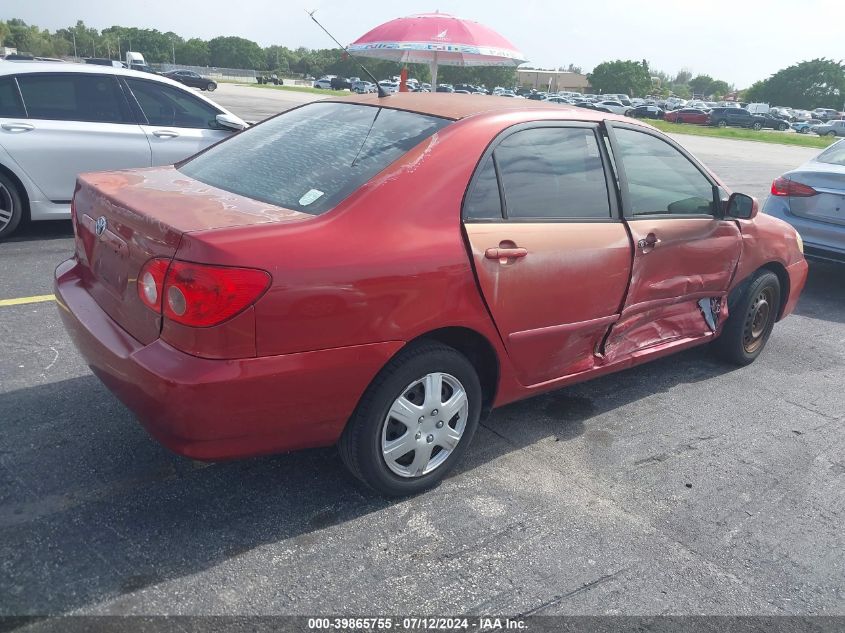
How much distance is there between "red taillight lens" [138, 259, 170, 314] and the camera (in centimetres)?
249

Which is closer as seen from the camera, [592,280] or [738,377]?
[592,280]

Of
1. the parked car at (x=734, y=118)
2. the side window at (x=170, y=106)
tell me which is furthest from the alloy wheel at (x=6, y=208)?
the parked car at (x=734, y=118)

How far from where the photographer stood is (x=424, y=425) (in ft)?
9.69

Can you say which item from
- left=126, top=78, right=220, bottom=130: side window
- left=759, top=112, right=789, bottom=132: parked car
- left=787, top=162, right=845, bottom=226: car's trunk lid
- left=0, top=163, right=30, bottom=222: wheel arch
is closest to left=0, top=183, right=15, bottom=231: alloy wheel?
left=0, top=163, right=30, bottom=222: wheel arch

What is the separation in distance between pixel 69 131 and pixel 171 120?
3.13ft

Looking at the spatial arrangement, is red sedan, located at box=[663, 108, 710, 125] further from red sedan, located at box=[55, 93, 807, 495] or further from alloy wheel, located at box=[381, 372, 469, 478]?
alloy wheel, located at box=[381, 372, 469, 478]

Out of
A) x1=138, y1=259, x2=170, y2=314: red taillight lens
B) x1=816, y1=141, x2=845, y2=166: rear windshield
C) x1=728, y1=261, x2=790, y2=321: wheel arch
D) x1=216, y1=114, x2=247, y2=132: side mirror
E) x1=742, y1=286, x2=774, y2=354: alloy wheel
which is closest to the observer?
x1=138, y1=259, x2=170, y2=314: red taillight lens

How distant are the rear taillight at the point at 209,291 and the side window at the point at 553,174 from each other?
122 cm

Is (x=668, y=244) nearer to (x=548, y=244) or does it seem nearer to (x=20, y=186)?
(x=548, y=244)

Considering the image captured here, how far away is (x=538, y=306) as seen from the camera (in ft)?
10.5

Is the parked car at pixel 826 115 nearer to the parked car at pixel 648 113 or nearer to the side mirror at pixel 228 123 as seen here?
the parked car at pixel 648 113

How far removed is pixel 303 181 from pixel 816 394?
3497 mm

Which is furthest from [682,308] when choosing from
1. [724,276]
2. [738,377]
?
[738,377]

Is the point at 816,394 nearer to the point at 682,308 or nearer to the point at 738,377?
the point at 738,377
